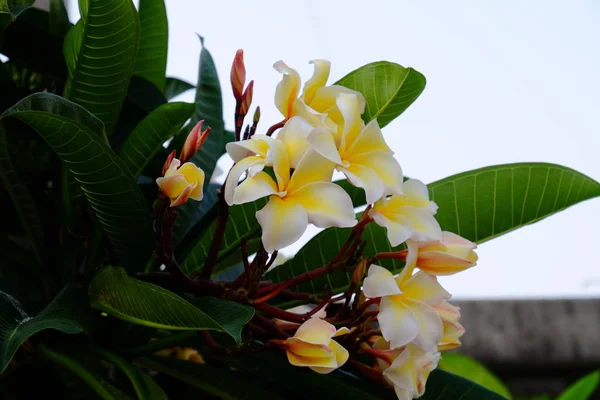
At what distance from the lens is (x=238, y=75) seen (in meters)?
0.51

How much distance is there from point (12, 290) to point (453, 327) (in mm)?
323

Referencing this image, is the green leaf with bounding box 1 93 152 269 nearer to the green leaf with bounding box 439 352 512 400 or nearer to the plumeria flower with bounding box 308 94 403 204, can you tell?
the plumeria flower with bounding box 308 94 403 204

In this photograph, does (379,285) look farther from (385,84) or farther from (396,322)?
(385,84)

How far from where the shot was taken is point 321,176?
0.43 meters

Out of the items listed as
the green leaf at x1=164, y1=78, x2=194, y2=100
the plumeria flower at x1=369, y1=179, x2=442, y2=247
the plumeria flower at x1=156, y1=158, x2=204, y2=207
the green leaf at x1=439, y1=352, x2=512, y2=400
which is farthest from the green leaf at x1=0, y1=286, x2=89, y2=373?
the green leaf at x1=439, y1=352, x2=512, y2=400

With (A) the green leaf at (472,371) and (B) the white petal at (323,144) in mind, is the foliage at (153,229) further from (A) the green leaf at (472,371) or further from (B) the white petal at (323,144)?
(A) the green leaf at (472,371)

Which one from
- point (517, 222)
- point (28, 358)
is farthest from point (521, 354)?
point (28, 358)

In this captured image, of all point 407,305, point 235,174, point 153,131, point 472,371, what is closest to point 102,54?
point 153,131

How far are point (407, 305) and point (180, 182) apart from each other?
0.56 ft

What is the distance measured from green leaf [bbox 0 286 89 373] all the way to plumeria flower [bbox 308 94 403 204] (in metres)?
0.20

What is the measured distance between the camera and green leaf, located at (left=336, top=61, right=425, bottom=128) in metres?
0.53

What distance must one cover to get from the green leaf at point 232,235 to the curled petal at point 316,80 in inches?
4.7

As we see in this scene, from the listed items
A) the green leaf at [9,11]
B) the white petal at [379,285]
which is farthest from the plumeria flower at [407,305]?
the green leaf at [9,11]

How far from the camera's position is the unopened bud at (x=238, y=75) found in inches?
20.1
